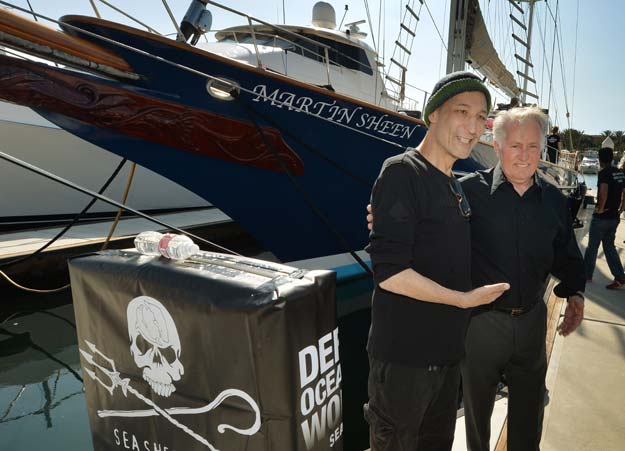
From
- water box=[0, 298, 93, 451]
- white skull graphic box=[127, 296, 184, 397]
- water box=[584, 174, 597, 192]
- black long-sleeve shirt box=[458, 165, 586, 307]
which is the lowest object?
water box=[584, 174, 597, 192]

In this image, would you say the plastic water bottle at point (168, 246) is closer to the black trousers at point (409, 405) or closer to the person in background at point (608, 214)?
the black trousers at point (409, 405)

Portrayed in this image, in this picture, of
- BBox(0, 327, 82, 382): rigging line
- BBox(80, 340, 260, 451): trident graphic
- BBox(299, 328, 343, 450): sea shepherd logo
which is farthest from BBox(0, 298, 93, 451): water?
BBox(299, 328, 343, 450): sea shepherd logo

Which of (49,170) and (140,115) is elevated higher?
(140,115)

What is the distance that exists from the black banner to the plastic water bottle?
4 cm

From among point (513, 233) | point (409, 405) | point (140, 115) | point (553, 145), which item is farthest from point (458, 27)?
point (409, 405)

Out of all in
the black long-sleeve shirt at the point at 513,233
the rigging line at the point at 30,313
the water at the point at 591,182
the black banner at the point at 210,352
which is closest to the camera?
the black banner at the point at 210,352

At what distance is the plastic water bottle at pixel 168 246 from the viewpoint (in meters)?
1.60

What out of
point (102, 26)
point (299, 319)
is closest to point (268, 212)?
point (102, 26)

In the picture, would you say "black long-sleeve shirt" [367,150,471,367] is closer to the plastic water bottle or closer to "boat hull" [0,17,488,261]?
the plastic water bottle

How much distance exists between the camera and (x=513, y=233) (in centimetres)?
181

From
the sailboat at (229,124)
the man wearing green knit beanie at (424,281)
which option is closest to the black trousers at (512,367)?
the man wearing green knit beanie at (424,281)

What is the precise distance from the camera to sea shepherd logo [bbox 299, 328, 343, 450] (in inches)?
53.4

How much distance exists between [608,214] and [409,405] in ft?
16.5

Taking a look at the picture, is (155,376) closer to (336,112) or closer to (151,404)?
(151,404)
